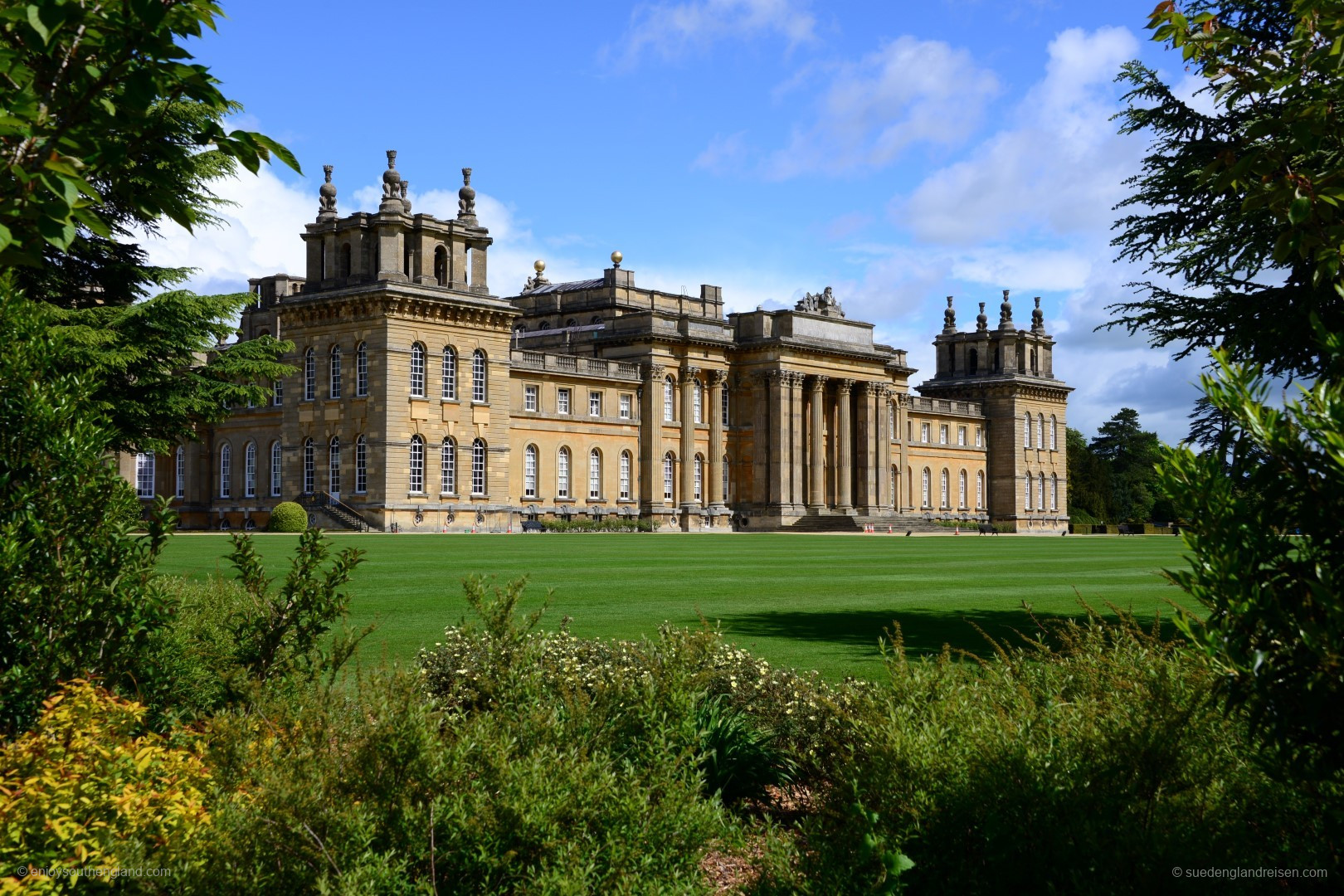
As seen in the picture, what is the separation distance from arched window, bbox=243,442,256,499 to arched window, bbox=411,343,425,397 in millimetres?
10862

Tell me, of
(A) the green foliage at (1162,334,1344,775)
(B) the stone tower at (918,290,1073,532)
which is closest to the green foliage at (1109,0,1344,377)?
(A) the green foliage at (1162,334,1344,775)

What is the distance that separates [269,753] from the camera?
5.36m

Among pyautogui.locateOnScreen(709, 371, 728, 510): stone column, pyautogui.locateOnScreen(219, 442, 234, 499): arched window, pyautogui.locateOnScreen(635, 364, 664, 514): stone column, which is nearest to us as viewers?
pyautogui.locateOnScreen(219, 442, 234, 499): arched window

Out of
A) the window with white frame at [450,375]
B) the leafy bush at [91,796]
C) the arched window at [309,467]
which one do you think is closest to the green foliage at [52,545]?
the leafy bush at [91,796]

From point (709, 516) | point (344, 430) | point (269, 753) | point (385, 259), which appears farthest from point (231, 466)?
point (269, 753)

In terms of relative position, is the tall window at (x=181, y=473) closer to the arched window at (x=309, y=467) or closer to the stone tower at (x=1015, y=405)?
the arched window at (x=309, y=467)

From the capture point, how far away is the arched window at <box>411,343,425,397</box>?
5481 centimetres

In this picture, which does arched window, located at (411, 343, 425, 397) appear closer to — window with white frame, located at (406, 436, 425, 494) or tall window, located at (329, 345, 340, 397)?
window with white frame, located at (406, 436, 425, 494)

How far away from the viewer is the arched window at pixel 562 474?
2530 inches

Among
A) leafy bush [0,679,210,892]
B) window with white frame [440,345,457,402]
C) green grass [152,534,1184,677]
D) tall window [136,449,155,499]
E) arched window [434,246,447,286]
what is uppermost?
arched window [434,246,447,286]

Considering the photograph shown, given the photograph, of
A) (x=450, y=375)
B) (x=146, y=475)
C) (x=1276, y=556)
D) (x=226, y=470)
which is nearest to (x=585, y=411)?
(x=450, y=375)

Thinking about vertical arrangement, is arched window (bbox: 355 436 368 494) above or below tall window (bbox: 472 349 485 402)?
below

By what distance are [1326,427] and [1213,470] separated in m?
0.38

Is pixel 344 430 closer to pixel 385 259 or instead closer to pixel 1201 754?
pixel 385 259
